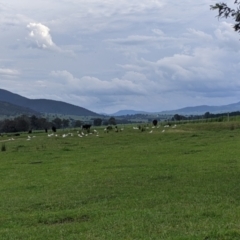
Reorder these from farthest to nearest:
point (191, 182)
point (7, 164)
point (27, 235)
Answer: point (7, 164) < point (191, 182) < point (27, 235)

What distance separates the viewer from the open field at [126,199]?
9891 millimetres

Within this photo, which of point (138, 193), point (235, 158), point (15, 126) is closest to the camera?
point (138, 193)

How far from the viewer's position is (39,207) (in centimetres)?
1385

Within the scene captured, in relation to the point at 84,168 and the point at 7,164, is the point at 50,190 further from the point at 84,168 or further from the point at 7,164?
the point at 7,164

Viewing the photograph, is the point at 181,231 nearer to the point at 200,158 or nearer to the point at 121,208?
the point at 121,208

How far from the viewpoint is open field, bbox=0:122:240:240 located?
989cm

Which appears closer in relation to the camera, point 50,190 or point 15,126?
point 50,190

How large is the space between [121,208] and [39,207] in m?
2.64

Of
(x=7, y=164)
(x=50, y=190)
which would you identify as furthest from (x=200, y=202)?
(x=7, y=164)

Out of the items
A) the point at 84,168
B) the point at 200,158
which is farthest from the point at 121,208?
the point at 200,158

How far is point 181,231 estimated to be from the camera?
9430 mm

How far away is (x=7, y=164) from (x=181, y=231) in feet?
69.9

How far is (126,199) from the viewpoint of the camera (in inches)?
556

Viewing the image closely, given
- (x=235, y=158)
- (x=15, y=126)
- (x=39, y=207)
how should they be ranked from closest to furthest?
(x=39, y=207) → (x=235, y=158) → (x=15, y=126)
